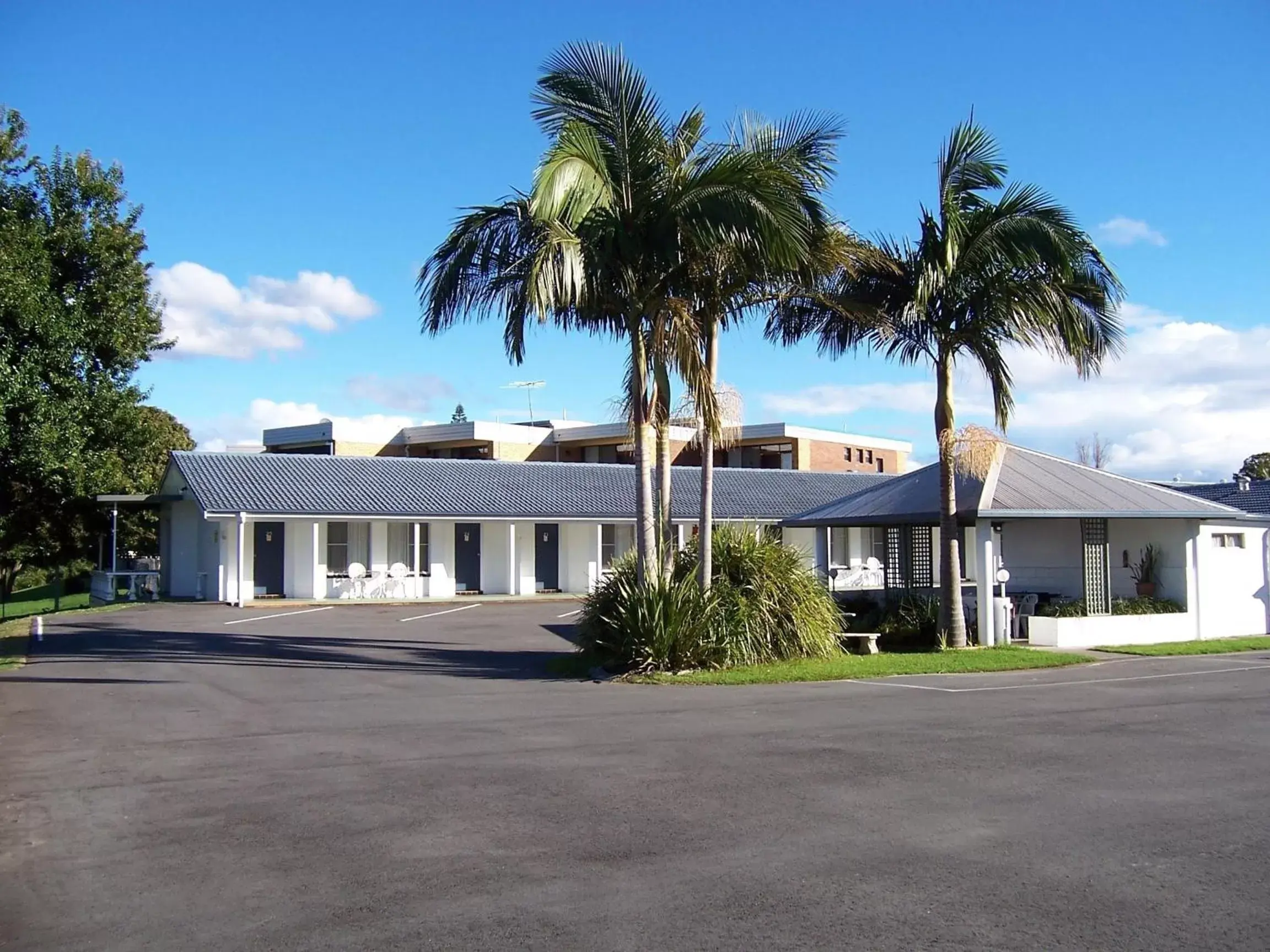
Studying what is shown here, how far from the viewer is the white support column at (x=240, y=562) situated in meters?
29.4

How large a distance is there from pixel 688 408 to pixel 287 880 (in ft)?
38.3

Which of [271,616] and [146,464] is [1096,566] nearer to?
[271,616]

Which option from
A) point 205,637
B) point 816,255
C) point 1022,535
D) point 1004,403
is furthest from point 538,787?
point 1022,535

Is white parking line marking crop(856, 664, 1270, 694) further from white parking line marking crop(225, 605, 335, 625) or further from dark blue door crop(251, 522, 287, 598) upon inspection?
dark blue door crop(251, 522, 287, 598)

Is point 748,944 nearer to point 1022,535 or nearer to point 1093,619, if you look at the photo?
point 1093,619

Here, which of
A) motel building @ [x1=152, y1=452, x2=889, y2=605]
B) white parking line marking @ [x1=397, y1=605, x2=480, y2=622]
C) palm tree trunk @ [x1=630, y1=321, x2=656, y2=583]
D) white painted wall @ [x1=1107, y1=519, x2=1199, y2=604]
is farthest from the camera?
motel building @ [x1=152, y1=452, x2=889, y2=605]

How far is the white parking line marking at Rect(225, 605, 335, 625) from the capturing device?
25016 millimetres

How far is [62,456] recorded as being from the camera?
98.8 ft

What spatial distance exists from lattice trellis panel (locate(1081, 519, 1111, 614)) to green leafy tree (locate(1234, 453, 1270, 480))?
5176cm

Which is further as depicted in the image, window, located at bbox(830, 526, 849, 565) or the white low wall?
window, located at bbox(830, 526, 849, 565)

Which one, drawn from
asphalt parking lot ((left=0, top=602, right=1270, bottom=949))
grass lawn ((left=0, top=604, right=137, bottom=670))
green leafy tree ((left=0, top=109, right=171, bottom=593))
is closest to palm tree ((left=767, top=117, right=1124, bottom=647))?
asphalt parking lot ((left=0, top=602, right=1270, bottom=949))

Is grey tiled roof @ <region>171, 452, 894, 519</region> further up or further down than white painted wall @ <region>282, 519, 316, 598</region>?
further up

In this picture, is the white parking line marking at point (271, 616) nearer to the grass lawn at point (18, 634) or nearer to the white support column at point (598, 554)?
the grass lawn at point (18, 634)

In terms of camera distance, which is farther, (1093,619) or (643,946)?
(1093,619)
